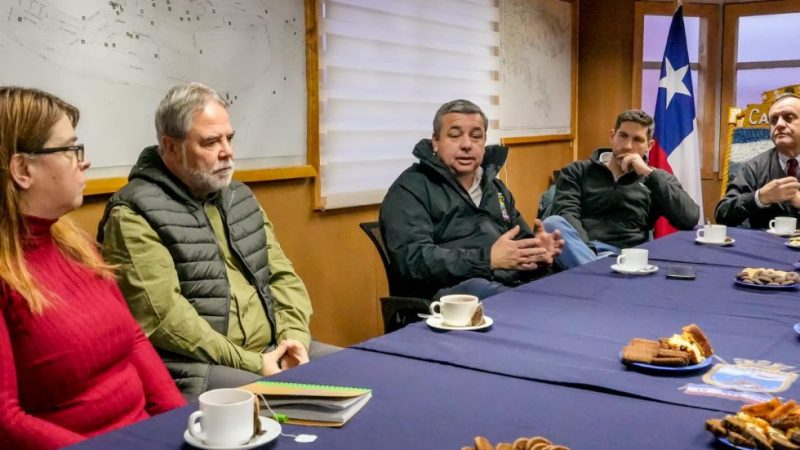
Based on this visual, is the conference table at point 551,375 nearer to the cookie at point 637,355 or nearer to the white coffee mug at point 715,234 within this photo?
the cookie at point 637,355

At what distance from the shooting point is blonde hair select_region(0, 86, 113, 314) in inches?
52.7

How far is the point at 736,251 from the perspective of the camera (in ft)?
8.84

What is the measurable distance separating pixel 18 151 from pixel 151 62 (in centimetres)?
135

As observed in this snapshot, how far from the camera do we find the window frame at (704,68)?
5.68 metres

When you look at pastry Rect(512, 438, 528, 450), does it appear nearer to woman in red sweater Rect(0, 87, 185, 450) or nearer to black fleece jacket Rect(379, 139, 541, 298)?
woman in red sweater Rect(0, 87, 185, 450)

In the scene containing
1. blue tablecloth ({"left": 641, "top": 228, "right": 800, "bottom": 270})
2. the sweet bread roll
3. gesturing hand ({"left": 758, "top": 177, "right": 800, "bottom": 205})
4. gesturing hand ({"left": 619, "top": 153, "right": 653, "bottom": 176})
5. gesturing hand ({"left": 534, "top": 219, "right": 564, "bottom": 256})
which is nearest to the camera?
the sweet bread roll

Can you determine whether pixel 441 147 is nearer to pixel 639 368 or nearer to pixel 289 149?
pixel 289 149

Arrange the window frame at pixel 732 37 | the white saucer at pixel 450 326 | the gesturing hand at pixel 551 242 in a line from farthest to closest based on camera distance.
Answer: the window frame at pixel 732 37, the gesturing hand at pixel 551 242, the white saucer at pixel 450 326

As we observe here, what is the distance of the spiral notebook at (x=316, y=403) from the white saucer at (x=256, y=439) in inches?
1.8

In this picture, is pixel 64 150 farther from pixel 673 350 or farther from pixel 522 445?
pixel 673 350

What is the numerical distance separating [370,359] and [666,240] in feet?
6.22

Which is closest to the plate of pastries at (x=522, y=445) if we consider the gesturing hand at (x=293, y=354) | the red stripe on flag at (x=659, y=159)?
the gesturing hand at (x=293, y=354)

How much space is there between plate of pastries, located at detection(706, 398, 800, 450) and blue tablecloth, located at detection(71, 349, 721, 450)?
32mm

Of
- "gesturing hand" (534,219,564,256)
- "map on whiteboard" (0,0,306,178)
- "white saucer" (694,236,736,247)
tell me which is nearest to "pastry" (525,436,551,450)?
"gesturing hand" (534,219,564,256)
